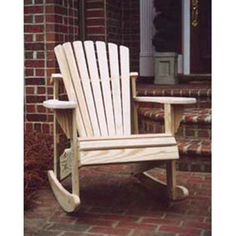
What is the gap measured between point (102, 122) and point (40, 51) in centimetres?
109

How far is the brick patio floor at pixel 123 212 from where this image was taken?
2691mm

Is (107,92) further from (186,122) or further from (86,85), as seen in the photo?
(186,122)

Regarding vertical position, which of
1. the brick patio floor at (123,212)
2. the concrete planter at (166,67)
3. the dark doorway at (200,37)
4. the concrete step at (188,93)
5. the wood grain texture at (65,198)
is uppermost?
the dark doorway at (200,37)

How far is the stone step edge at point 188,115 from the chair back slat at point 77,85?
1.09m

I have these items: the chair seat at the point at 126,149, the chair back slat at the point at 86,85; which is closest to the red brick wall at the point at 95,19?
the chair back slat at the point at 86,85

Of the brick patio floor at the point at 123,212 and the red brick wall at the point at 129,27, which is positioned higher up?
the red brick wall at the point at 129,27

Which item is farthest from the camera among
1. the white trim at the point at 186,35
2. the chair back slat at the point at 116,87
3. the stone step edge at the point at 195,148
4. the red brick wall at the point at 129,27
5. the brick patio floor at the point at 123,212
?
the white trim at the point at 186,35

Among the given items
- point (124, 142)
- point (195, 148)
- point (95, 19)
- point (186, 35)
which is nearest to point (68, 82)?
point (124, 142)

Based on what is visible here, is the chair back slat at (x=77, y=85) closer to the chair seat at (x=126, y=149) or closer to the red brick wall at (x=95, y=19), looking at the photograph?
the chair seat at (x=126, y=149)

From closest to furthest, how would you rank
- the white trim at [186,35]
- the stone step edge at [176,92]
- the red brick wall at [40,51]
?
the red brick wall at [40,51], the stone step edge at [176,92], the white trim at [186,35]

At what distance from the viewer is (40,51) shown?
4.18 metres

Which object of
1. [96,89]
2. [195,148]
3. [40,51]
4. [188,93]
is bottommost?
[195,148]

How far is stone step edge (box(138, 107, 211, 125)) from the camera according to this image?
4.13 metres
